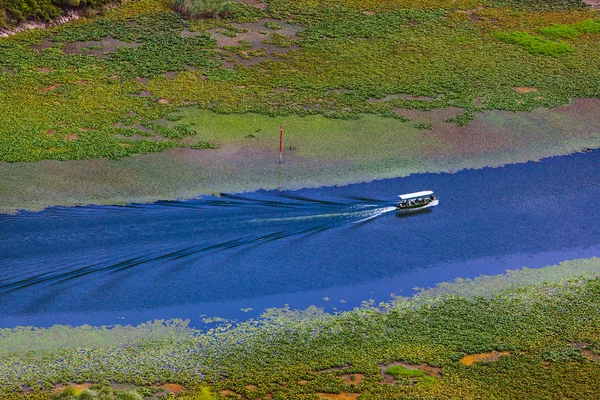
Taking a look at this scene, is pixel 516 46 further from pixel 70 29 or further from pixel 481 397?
pixel 481 397

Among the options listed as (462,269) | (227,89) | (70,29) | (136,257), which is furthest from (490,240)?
(70,29)

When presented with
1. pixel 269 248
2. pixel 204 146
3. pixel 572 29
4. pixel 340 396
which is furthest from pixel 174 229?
pixel 572 29

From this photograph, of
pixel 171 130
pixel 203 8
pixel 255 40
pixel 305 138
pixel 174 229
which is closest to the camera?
pixel 174 229

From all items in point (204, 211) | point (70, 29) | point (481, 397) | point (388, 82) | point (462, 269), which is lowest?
point (481, 397)

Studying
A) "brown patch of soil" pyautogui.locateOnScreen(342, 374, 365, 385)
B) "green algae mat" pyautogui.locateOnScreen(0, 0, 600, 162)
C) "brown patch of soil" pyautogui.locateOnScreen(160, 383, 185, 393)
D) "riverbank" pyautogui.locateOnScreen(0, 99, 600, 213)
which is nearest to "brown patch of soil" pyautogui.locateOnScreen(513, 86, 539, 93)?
"green algae mat" pyautogui.locateOnScreen(0, 0, 600, 162)

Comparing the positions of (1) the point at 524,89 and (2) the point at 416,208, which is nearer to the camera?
(2) the point at 416,208

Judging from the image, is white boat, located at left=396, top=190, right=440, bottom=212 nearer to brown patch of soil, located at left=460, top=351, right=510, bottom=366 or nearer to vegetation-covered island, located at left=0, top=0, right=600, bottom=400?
vegetation-covered island, located at left=0, top=0, right=600, bottom=400

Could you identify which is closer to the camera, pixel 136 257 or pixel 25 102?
pixel 136 257

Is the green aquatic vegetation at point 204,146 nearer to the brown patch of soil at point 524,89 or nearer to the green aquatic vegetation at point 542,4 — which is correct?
the brown patch of soil at point 524,89

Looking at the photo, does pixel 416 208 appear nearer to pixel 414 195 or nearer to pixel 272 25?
pixel 414 195
